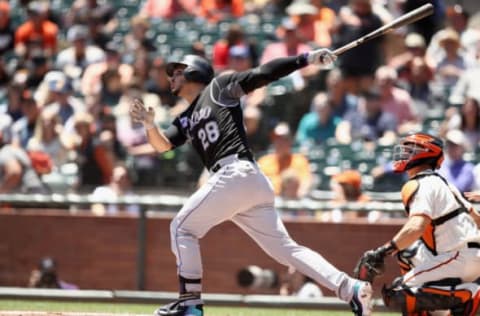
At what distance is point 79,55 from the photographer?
15.7 meters

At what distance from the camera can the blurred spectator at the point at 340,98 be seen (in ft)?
43.1

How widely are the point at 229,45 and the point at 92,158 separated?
2265 millimetres

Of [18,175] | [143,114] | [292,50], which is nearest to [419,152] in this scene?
[143,114]

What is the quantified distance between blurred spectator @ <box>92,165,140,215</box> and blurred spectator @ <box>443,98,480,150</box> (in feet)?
10.8

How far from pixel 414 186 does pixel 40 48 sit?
9.73 meters

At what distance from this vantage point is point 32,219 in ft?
39.0

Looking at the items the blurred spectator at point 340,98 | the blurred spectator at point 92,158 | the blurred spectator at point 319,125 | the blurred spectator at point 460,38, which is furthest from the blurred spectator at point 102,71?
the blurred spectator at point 460,38

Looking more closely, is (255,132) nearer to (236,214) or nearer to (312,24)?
(312,24)

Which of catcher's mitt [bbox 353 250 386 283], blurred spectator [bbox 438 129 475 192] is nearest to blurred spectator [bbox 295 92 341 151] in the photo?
blurred spectator [bbox 438 129 475 192]

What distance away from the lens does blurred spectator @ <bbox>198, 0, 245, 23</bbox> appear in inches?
619

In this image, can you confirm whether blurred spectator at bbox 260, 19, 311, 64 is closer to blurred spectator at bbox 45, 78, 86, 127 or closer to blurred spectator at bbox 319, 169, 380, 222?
blurred spectator at bbox 45, 78, 86, 127

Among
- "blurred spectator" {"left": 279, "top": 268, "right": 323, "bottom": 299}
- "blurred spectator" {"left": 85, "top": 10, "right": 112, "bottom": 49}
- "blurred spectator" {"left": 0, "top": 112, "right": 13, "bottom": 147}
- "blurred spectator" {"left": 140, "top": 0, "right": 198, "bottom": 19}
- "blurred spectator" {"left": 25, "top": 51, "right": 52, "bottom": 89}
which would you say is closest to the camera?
"blurred spectator" {"left": 279, "top": 268, "right": 323, "bottom": 299}

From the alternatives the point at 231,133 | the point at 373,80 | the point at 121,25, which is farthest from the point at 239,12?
the point at 231,133

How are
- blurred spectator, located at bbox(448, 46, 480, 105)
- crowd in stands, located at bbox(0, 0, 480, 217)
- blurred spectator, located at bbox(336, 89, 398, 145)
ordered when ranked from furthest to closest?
1. blurred spectator, located at bbox(336, 89, 398, 145)
2. blurred spectator, located at bbox(448, 46, 480, 105)
3. crowd in stands, located at bbox(0, 0, 480, 217)
